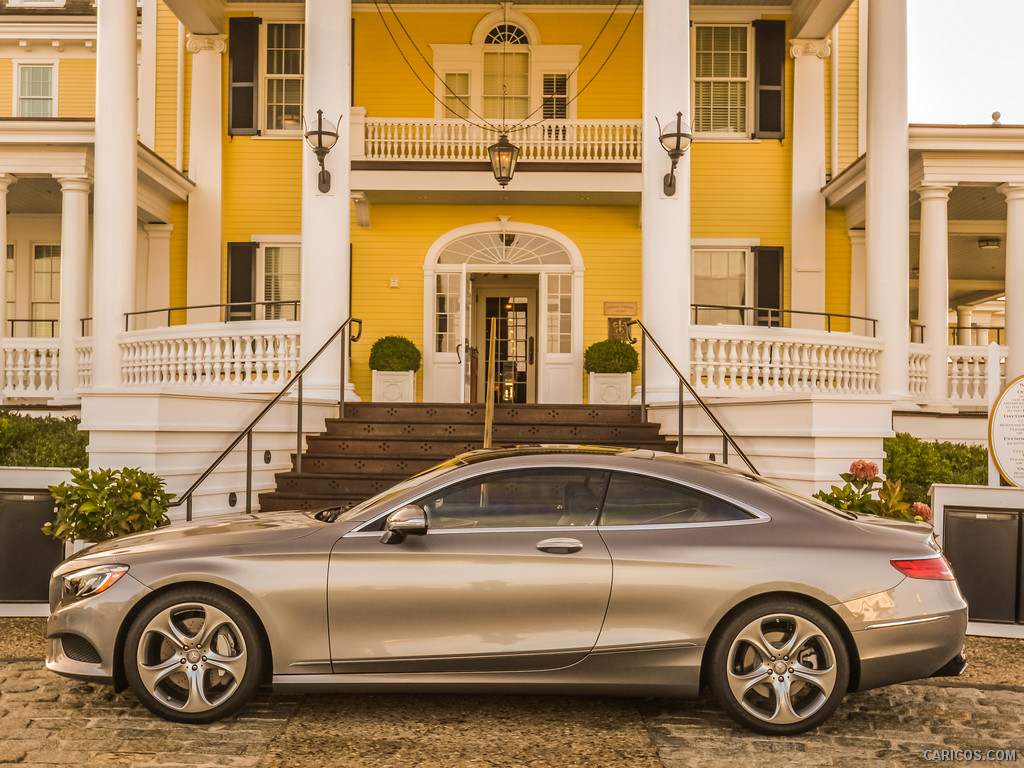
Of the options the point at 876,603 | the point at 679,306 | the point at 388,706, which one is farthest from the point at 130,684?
the point at 679,306

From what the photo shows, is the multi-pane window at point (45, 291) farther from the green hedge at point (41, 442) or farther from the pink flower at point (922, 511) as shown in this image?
the pink flower at point (922, 511)

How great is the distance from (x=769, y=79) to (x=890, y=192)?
178 inches

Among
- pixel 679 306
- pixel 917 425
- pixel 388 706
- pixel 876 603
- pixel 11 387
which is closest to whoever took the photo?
pixel 876 603

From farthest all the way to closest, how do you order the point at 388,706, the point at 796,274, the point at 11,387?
1. the point at 796,274
2. the point at 11,387
3. the point at 388,706

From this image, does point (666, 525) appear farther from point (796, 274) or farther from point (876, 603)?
point (796, 274)

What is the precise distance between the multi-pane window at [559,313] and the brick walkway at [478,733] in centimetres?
1089

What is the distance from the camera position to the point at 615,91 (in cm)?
1609

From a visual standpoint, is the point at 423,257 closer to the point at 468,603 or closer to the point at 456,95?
the point at 456,95

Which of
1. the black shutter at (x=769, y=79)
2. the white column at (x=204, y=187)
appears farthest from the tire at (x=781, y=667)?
the white column at (x=204, y=187)

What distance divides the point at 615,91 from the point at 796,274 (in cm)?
431

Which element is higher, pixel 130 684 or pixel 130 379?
pixel 130 379

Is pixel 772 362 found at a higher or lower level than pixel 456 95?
lower

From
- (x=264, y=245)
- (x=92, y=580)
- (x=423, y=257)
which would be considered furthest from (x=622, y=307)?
(x=92, y=580)

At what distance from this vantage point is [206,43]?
1628cm
